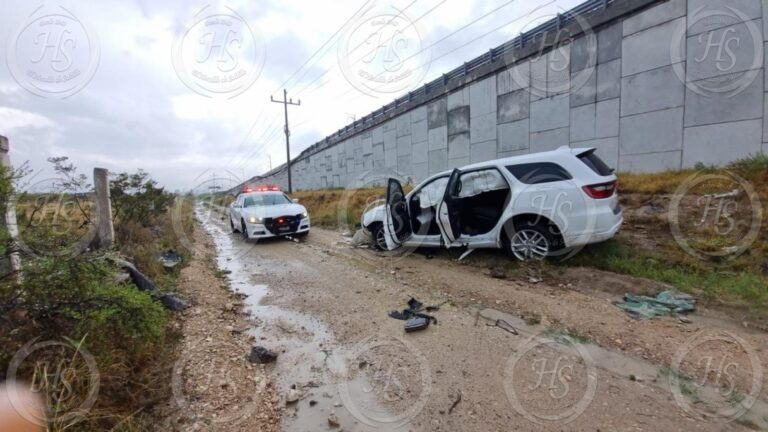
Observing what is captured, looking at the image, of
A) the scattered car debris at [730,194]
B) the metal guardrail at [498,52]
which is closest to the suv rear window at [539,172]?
the scattered car debris at [730,194]

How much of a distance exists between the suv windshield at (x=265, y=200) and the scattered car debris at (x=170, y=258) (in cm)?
335

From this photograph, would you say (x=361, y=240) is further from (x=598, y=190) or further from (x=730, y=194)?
(x=730, y=194)

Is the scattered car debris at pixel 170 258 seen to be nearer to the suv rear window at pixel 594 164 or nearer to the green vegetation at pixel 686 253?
the green vegetation at pixel 686 253

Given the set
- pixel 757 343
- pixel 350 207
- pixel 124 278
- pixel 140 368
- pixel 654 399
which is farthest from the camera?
pixel 350 207

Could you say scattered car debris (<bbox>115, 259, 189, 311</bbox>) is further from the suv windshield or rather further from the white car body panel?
the suv windshield

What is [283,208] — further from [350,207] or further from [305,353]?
[305,353]

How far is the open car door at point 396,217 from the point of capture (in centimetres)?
629

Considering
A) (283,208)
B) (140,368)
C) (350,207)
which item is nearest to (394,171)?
(350,207)

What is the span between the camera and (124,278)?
12.9ft

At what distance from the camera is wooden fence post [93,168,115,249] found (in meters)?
5.15

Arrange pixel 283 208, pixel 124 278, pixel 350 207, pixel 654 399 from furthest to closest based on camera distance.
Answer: pixel 350 207
pixel 283 208
pixel 124 278
pixel 654 399

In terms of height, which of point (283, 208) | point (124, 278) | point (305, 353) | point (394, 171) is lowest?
point (305, 353)

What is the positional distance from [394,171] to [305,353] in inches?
525

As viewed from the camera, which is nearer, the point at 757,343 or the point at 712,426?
the point at 712,426
